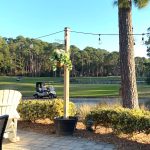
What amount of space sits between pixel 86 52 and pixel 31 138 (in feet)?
285

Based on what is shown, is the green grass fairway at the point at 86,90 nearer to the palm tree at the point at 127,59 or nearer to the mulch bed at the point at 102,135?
the palm tree at the point at 127,59

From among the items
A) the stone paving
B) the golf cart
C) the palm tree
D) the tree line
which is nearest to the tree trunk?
the palm tree

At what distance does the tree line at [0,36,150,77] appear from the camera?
7800 centimetres

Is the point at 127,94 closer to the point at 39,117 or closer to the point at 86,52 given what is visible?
the point at 39,117

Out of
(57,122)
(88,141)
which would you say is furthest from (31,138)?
(88,141)

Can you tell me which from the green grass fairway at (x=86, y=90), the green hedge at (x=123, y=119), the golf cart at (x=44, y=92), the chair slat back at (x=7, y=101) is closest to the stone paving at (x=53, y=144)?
the green hedge at (x=123, y=119)

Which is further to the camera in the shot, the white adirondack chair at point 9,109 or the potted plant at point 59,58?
the potted plant at point 59,58

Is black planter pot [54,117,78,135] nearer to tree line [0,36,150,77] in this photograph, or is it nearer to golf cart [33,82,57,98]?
golf cart [33,82,57,98]

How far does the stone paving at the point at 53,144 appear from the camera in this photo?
6488 millimetres

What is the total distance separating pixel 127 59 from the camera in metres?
9.23

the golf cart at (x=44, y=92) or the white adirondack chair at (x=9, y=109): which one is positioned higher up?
the white adirondack chair at (x=9, y=109)

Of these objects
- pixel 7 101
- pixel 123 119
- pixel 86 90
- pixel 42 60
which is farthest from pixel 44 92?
pixel 42 60

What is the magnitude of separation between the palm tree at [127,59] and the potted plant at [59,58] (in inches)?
73.0

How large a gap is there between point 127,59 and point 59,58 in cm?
215
